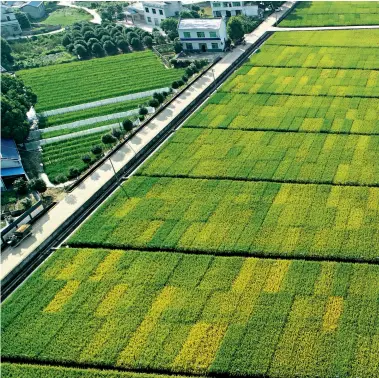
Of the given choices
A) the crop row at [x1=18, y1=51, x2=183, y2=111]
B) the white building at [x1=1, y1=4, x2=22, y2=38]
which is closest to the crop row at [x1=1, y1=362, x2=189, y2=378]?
the crop row at [x1=18, y1=51, x2=183, y2=111]

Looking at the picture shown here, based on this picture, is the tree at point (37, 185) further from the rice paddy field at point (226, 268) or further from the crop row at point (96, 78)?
the crop row at point (96, 78)

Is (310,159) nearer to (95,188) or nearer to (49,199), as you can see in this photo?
(95,188)

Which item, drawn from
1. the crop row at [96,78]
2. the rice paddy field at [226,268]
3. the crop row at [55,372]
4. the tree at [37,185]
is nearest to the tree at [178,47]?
the crop row at [96,78]

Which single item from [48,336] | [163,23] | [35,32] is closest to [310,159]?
[48,336]

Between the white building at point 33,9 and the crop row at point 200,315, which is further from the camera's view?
the white building at point 33,9

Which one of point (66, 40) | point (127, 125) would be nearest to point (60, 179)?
point (127, 125)

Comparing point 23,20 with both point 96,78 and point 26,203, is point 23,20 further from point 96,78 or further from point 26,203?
point 26,203

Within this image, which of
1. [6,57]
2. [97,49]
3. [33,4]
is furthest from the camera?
[33,4]

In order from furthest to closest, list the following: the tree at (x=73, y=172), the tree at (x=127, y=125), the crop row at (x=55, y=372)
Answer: the tree at (x=127, y=125)
the tree at (x=73, y=172)
the crop row at (x=55, y=372)
